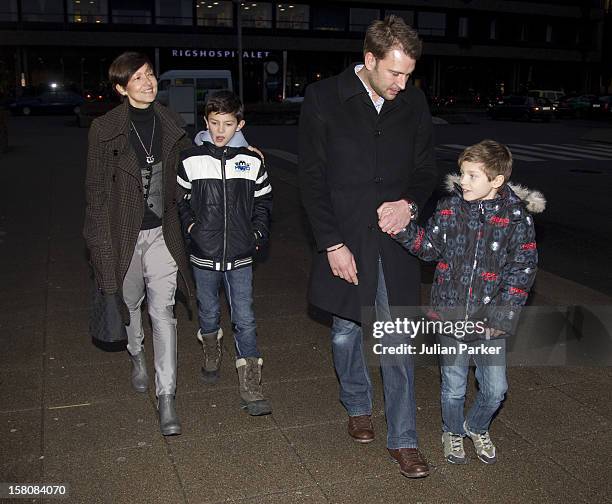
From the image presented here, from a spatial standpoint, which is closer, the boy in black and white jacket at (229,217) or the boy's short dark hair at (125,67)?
the boy's short dark hair at (125,67)

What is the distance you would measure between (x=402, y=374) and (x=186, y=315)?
313 cm

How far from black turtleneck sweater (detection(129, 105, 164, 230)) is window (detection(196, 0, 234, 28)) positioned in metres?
54.8

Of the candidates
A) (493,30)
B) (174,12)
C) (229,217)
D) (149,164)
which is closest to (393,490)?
(229,217)

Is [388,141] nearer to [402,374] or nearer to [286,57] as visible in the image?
[402,374]

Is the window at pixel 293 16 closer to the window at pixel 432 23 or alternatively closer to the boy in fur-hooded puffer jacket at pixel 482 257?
the window at pixel 432 23

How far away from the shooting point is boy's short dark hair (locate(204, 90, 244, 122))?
4.38 m

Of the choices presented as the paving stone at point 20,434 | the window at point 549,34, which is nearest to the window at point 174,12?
the window at point 549,34

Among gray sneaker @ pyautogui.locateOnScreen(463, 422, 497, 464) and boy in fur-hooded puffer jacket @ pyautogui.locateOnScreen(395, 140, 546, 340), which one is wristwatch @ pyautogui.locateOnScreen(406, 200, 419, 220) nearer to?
boy in fur-hooded puffer jacket @ pyautogui.locateOnScreen(395, 140, 546, 340)

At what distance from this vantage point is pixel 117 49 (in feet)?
181

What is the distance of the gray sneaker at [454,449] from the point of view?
4012mm

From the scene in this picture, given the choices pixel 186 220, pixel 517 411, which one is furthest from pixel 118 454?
pixel 517 411

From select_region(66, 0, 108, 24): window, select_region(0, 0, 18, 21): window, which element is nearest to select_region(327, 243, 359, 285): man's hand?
select_region(66, 0, 108, 24): window

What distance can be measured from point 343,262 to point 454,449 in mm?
1210

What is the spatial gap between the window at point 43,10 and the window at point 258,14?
13.5 meters
